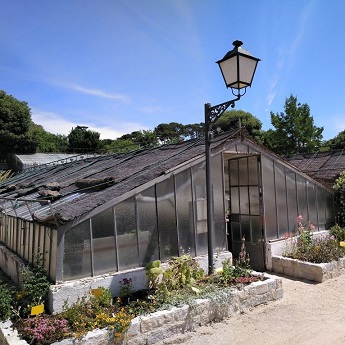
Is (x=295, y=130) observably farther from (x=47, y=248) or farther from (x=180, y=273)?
(x=47, y=248)

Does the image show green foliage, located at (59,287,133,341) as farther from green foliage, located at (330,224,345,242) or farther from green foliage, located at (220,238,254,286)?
green foliage, located at (330,224,345,242)

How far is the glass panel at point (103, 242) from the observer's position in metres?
5.79

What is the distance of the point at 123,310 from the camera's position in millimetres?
5184

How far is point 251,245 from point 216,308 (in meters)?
3.79

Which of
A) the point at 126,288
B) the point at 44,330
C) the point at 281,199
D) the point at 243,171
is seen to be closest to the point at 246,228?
the point at 281,199

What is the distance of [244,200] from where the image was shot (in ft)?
31.3

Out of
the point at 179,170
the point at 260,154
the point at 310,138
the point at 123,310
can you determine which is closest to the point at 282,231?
the point at 260,154

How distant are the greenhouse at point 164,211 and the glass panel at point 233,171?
1.2 inches

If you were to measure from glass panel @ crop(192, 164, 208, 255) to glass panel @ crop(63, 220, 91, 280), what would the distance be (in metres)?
2.58

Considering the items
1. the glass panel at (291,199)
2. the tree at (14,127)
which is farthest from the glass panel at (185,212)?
the tree at (14,127)

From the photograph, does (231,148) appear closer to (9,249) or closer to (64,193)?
(64,193)

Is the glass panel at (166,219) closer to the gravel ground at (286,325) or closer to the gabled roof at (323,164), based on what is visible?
the gravel ground at (286,325)

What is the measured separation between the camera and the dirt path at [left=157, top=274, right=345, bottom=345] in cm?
508

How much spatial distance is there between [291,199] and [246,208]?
1.32 meters
